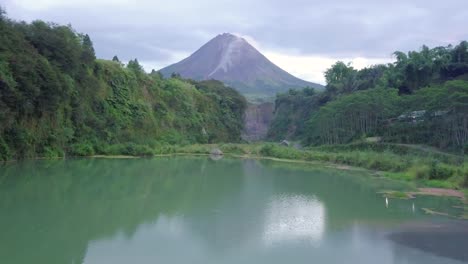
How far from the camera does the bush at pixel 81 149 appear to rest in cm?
2938

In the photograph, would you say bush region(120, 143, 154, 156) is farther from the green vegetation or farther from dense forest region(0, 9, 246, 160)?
the green vegetation

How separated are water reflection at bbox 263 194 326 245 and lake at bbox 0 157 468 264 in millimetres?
28

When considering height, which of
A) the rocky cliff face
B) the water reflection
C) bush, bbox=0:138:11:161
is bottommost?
the water reflection

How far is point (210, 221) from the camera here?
1266 centimetres

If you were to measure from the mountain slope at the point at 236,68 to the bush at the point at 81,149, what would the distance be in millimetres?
86225

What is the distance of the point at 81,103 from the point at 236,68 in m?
103

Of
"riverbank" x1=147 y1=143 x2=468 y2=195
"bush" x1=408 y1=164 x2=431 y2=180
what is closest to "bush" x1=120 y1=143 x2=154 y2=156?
"riverbank" x1=147 y1=143 x2=468 y2=195

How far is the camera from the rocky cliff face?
3066 inches

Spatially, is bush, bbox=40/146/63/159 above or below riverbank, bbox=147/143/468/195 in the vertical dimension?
above

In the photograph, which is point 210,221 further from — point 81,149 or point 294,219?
point 81,149

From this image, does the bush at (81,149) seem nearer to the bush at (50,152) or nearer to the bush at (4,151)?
the bush at (50,152)

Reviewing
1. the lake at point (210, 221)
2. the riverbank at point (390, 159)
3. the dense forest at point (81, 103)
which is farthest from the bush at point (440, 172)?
the dense forest at point (81, 103)

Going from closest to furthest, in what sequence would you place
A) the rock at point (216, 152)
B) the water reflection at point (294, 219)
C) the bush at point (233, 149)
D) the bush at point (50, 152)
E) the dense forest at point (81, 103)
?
the water reflection at point (294, 219) < the dense forest at point (81, 103) < the bush at point (50, 152) < the rock at point (216, 152) < the bush at point (233, 149)

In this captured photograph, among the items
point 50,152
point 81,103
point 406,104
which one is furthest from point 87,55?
point 406,104
